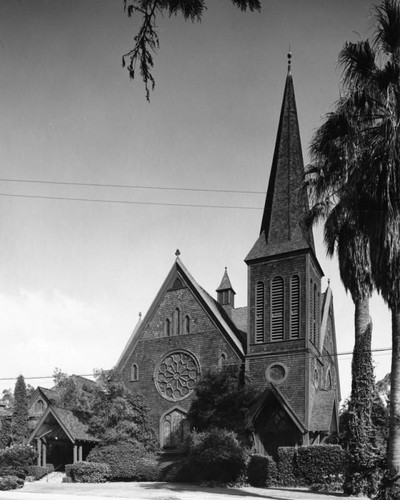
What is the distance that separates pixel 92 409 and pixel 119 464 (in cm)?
513

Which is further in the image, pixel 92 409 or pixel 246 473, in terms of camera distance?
pixel 92 409

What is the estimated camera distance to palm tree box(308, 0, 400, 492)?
19.0 metres

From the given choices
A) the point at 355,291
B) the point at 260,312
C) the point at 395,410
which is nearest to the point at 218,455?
the point at 260,312

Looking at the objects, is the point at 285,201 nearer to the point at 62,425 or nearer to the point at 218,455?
the point at 218,455

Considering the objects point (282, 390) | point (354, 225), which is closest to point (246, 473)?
point (282, 390)

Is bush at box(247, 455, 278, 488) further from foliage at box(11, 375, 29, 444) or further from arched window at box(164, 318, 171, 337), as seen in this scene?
foliage at box(11, 375, 29, 444)

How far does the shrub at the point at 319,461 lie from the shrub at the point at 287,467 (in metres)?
0.35

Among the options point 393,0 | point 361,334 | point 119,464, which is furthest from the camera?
point 119,464

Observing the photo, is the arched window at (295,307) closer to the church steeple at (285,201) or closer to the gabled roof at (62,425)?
the church steeple at (285,201)

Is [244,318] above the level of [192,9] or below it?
below

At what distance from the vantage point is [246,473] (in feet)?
112

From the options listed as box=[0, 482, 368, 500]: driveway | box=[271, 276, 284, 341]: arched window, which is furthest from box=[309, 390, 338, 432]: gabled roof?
Answer: box=[0, 482, 368, 500]: driveway

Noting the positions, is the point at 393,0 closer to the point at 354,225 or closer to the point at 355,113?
the point at 355,113

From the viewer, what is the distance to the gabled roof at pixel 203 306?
42344 millimetres
